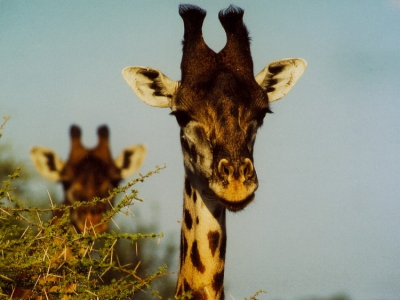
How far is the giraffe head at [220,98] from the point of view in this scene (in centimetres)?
429

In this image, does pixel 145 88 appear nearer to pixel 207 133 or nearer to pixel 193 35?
pixel 193 35

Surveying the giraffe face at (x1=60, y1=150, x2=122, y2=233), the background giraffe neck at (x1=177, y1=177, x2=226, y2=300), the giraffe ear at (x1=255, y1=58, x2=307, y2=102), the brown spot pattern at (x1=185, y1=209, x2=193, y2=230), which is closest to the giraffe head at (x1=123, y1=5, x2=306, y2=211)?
the giraffe ear at (x1=255, y1=58, x2=307, y2=102)

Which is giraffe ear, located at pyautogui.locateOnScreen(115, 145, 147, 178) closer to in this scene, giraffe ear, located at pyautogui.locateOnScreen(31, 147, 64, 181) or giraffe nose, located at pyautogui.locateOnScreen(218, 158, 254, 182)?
giraffe ear, located at pyautogui.locateOnScreen(31, 147, 64, 181)

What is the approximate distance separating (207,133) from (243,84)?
1.94 feet

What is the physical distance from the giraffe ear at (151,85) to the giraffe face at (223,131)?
0.30 m

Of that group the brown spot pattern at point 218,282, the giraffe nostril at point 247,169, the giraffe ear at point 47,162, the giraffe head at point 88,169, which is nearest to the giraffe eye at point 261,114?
the giraffe nostril at point 247,169

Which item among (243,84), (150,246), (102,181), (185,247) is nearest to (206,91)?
(243,84)

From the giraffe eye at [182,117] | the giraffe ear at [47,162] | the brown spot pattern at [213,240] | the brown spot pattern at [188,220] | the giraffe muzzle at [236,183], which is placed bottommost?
the brown spot pattern at [213,240]

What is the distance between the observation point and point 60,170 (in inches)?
351

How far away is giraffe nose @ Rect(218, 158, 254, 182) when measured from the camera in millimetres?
4203

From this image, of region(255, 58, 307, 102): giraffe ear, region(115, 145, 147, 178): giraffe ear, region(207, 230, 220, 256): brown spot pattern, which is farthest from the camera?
region(115, 145, 147, 178): giraffe ear

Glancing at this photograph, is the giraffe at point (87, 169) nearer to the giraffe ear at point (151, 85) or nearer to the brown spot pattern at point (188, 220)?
the giraffe ear at point (151, 85)

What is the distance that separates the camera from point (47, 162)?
8.88 metres

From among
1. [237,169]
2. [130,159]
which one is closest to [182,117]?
[237,169]
